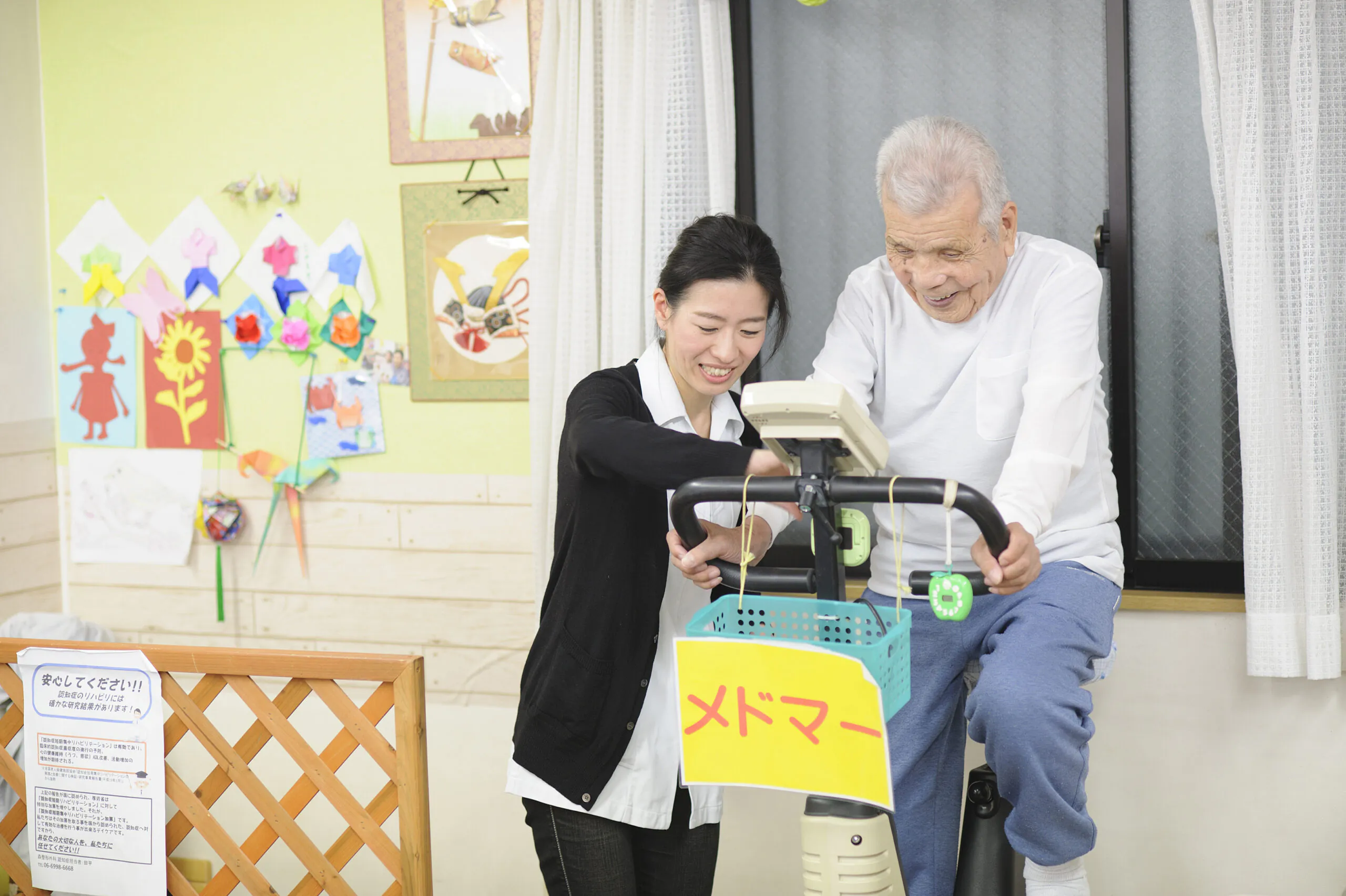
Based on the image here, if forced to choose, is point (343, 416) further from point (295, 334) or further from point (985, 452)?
point (985, 452)

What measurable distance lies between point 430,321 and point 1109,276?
158 cm

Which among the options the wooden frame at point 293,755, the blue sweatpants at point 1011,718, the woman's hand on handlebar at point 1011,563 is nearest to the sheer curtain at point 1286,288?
the blue sweatpants at point 1011,718

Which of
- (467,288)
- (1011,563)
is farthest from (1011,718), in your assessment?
(467,288)

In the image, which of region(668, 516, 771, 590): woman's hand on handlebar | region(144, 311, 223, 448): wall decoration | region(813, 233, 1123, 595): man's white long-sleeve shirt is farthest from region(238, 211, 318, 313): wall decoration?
region(668, 516, 771, 590): woman's hand on handlebar

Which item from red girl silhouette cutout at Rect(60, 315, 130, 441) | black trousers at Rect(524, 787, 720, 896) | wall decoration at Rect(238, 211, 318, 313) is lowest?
black trousers at Rect(524, 787, 720, 896)

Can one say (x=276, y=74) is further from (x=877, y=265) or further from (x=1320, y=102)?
(x=1320, y=102)

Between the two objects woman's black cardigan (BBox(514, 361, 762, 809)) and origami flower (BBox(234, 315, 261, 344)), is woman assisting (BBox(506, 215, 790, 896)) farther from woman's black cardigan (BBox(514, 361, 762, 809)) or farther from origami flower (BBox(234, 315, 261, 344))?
origami flower (BBox(234, 315, 261, 344))

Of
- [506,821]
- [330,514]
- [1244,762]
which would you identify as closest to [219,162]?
[330,514]

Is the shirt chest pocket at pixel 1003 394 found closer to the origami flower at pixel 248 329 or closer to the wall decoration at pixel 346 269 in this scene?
the wall decoration at pixel 346 269

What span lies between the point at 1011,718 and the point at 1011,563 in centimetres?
21

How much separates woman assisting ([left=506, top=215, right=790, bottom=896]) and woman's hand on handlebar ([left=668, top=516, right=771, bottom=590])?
0.04 metres

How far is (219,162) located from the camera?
2.88 metres

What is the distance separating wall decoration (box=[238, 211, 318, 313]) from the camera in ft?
9.27

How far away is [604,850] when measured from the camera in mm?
1693
